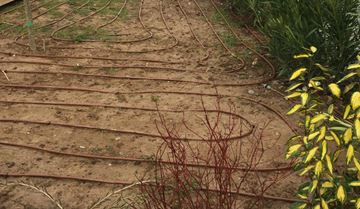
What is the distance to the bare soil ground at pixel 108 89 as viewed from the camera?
371cm

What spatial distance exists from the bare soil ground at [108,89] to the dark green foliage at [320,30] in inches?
24.5

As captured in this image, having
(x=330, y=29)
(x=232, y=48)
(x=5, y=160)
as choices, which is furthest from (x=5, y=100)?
(x=330, y=29)

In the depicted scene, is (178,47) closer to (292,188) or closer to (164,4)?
(164,4)

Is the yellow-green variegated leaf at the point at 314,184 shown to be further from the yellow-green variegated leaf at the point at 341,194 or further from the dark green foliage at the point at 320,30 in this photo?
the dark green foliage at the point at 320,30

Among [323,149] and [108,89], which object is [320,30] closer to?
[108,89]

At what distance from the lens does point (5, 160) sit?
12.6ft

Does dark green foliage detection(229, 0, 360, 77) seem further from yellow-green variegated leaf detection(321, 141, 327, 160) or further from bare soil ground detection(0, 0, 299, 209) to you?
yellow-green variegated leaf detection(321, 141, 327, 160)

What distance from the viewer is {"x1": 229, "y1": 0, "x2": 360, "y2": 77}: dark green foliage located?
4.39m

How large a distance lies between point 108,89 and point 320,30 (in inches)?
106

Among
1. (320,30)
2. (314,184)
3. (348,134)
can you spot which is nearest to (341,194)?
(314,184)

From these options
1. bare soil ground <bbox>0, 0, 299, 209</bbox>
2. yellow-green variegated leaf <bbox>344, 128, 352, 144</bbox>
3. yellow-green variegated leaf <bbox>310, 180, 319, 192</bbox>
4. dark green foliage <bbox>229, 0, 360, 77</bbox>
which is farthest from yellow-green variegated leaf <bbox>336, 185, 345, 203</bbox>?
dark green foliage <bbox>229, 0, 360, 77</bbox>

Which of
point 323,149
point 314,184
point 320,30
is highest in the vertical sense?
point 323,149

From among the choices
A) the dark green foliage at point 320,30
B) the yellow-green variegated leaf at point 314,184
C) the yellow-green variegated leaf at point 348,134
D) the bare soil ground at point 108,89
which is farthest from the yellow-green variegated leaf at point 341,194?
the dark green foliage at point 320,30

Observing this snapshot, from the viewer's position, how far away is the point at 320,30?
4711 mm
